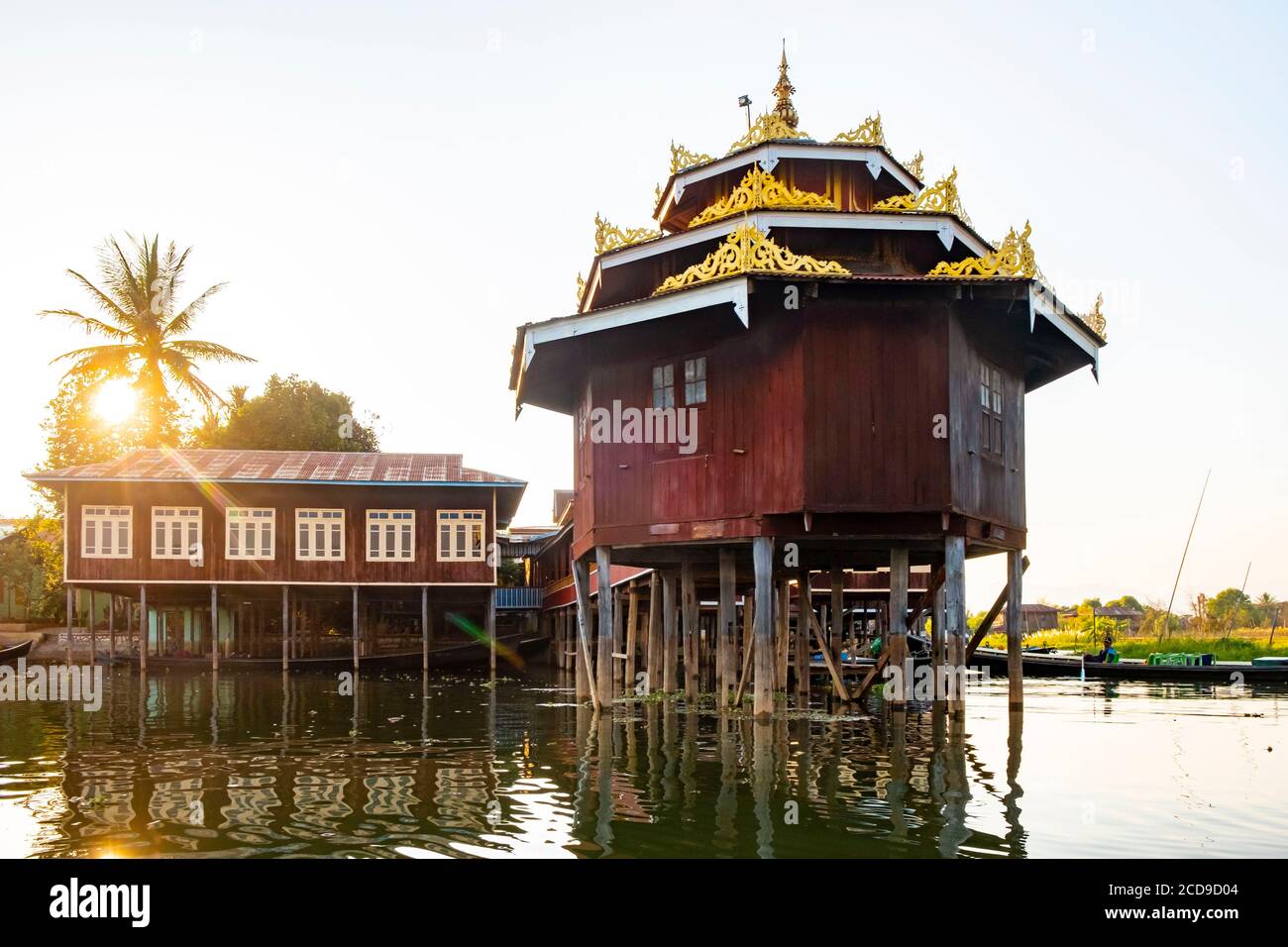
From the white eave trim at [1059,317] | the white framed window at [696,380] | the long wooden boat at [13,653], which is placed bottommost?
the long wooden boat at [13,653]

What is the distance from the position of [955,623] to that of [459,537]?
28445 mm

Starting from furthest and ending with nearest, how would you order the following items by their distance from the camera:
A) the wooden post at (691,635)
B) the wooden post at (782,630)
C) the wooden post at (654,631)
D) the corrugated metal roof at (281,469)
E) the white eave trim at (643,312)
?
the corrugated metal roof at (281,469)
the wooden post at (654,631)
the wooden post at (782,630)
the wooden post at (691,635)
the white eave trim at (643,312)

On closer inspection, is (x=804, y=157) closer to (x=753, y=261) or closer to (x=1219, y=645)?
(x=753, y=261)

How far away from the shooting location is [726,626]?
2245 centimetres

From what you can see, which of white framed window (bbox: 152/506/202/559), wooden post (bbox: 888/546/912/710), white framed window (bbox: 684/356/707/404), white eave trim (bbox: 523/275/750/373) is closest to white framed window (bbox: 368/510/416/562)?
white framed window (bbox: 152/506/202/559)

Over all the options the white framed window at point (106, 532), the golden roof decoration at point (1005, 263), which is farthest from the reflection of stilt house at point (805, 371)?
the white framed window at point (106, 532)

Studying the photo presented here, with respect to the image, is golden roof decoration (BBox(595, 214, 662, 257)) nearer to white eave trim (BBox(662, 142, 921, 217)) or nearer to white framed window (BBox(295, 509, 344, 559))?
white eave trim (BBox(662, 142, 921, 217))

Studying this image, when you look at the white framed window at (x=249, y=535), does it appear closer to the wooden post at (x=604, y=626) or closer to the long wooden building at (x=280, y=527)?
the long wooden building at (x=280, y=527)

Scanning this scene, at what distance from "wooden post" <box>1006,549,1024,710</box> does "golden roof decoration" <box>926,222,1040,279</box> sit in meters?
5.54

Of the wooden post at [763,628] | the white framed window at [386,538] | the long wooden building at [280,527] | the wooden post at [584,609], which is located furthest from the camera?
the white framed window at [386,538]

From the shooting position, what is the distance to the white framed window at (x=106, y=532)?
42719mm

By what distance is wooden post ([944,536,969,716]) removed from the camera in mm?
17875

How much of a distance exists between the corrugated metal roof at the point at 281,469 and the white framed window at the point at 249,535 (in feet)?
4.99
